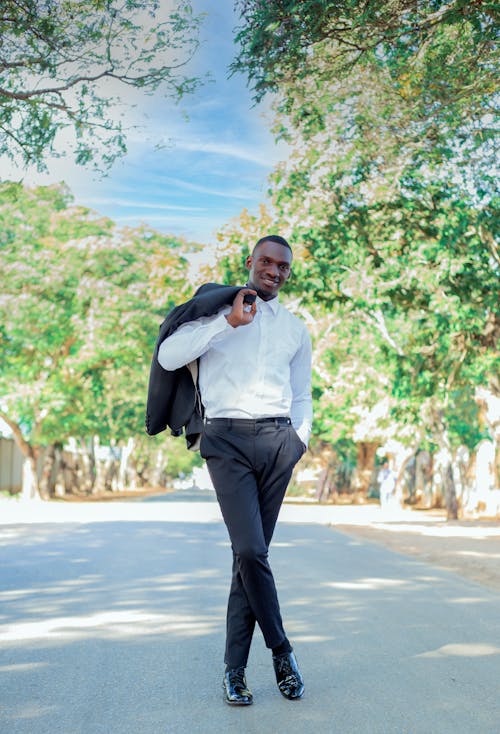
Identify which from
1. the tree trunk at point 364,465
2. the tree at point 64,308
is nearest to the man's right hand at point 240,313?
the tree at point 64,308

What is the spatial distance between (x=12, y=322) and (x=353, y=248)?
1880 centimetres

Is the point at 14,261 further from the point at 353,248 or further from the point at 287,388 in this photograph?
the point at 287,388

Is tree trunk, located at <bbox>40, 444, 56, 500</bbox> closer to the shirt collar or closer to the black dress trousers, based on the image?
the shirt collar

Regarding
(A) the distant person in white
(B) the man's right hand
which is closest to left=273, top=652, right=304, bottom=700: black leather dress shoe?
(B) the man's right hand

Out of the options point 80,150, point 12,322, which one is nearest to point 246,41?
point 80,150

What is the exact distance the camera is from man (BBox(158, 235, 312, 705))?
5078mm

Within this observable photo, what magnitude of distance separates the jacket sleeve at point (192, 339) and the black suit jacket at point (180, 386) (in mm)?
34

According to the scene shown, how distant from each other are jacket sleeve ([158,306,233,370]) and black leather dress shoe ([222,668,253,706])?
1439mm

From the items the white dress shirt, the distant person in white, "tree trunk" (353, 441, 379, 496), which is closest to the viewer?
the white dress shirt

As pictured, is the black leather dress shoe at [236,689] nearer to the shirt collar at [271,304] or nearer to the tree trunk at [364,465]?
the shirt collar at [271,304]

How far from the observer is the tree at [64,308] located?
115 feet

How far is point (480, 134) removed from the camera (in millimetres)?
14352

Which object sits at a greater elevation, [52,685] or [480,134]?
[480,134]

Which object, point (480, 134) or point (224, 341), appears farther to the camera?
point (480, 134)
